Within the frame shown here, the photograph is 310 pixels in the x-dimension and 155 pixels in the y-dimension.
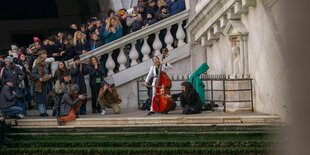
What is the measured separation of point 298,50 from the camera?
1.13 metres

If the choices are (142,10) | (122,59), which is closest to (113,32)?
(122,59)

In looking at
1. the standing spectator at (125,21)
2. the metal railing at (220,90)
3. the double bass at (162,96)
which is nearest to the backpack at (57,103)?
the double bass at (162,96)

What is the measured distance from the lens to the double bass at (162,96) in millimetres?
16734

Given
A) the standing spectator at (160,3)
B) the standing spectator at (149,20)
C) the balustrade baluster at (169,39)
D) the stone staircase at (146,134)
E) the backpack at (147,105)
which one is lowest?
the stone staircase at (146,134)

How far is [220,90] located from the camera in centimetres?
1664

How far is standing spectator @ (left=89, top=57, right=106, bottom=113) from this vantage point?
61.0 feet

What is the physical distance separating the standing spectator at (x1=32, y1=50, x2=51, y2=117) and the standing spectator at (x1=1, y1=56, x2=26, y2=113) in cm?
49

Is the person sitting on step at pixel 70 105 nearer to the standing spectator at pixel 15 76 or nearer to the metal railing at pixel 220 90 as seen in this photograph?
the standing spectator at pixel 15 76

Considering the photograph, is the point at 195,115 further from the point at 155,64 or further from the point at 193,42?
the point at 193,42

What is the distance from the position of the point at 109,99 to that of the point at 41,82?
1626mm

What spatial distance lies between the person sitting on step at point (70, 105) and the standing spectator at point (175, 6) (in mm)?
4235

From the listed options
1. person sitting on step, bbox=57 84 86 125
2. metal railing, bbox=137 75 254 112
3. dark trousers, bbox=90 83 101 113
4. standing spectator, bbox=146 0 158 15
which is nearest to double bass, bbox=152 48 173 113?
metal railing, bbox=137 75 254 112

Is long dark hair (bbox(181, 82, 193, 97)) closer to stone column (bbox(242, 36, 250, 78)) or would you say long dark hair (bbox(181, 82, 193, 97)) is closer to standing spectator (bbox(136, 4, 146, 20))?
stone column (bbox(242, 36, 250, 78))

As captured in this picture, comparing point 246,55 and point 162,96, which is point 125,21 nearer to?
point 162,96
